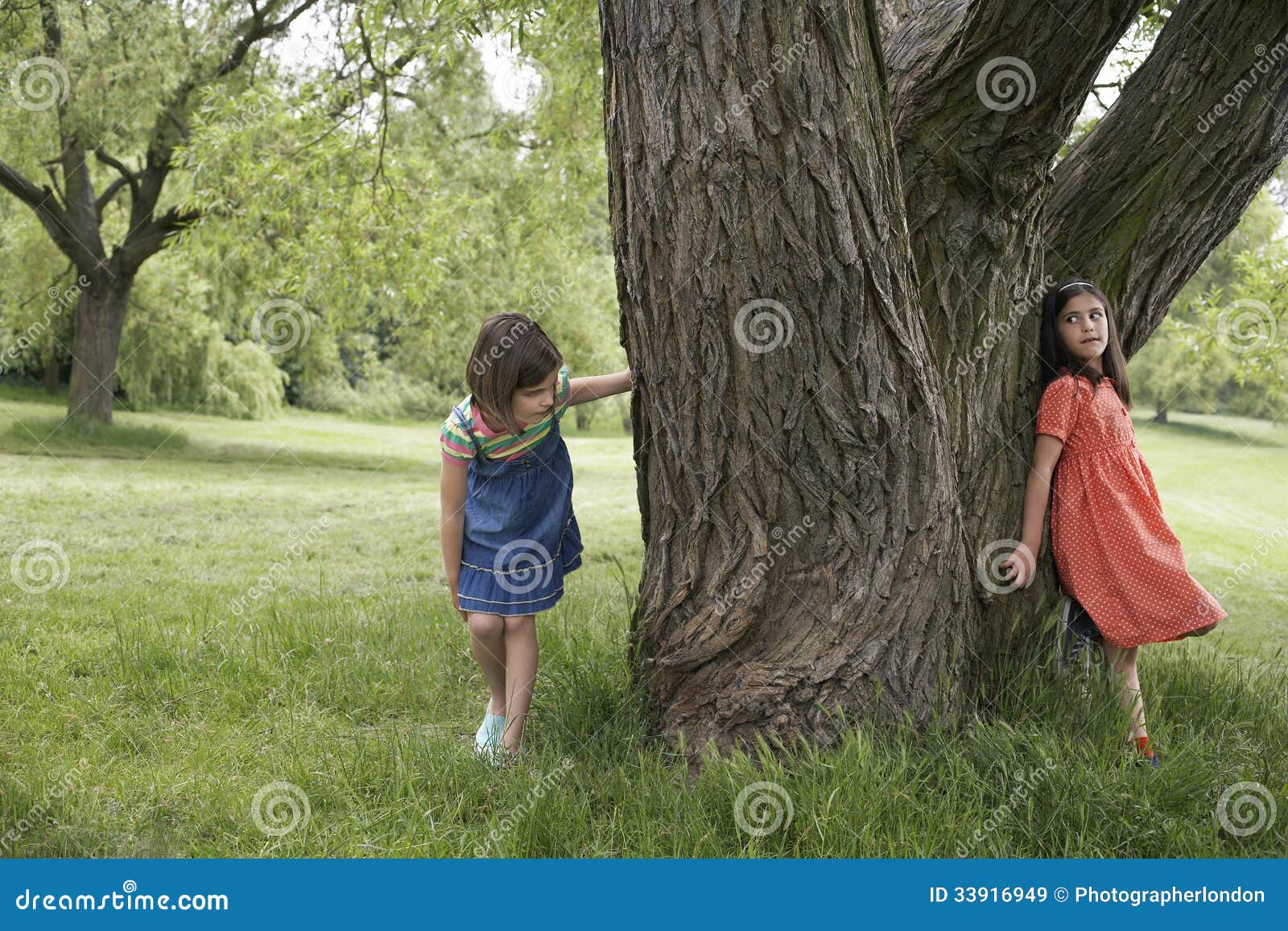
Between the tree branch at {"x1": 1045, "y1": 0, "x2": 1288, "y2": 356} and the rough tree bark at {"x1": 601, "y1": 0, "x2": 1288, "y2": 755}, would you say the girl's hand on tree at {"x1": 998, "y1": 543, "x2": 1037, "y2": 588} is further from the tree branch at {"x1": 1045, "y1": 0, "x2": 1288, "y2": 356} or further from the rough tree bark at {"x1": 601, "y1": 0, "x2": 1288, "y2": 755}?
the tree branch at {"x1": 1045, "y1": 0, "x2": 1288, "y2": 356}

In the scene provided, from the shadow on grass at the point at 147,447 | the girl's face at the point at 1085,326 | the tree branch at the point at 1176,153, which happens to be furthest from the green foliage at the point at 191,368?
the girl's face at the point at 1085,326

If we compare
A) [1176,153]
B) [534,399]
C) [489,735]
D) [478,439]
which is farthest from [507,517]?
[1176,153]

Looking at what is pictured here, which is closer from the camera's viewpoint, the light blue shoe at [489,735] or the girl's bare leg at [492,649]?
the light blue shoe at [489,735]

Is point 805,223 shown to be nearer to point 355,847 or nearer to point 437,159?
point 355,847

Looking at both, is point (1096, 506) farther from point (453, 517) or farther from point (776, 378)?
point (453, 517)

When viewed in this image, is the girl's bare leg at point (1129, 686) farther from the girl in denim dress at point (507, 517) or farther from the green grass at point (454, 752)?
the girl in denim dress at point (507, 517)

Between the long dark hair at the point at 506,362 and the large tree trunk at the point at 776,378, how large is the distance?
29 cm

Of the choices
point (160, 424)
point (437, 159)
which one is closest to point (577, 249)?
point (437, 159)

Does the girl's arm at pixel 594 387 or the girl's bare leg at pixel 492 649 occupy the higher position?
the girl's arm at pixel 594 387

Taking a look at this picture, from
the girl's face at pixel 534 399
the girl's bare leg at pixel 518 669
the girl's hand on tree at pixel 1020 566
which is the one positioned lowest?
the girl's bare leg at pixel 518 669

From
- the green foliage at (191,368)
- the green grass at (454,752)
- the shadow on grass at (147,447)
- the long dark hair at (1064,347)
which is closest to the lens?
the green grass at (454,752)

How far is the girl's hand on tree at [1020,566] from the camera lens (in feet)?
10.6

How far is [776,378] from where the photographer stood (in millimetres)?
2777

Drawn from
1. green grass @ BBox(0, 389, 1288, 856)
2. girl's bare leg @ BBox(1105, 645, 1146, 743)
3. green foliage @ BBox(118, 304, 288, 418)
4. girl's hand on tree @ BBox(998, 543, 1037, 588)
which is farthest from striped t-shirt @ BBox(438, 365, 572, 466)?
green foliage @ BBox(118, 304, 288, 418)
